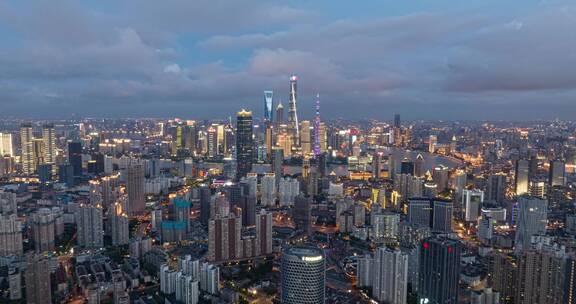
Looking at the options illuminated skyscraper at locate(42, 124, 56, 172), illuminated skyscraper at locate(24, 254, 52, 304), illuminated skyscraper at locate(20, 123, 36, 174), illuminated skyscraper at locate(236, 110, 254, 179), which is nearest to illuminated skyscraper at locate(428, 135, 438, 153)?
illuminated skyscraper at locate(236, 110, 254, 179)

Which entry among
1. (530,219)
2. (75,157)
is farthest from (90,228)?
(530,219)

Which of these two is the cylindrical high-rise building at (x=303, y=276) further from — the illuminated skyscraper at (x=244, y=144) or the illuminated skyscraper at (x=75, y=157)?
the illuminated skyscraper at (x=75, y=157)

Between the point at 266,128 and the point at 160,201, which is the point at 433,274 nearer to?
the point at 160,201

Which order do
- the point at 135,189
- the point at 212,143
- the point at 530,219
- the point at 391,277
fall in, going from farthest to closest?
the point at 212,143 < the point at 135,189 < the point at 530,219 < the point at 391,277

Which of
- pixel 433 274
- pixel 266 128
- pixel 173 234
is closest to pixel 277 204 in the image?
pixel 173 234

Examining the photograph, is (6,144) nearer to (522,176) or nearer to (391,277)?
(391,277)

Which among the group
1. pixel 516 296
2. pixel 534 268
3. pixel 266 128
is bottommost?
pixel 516 296

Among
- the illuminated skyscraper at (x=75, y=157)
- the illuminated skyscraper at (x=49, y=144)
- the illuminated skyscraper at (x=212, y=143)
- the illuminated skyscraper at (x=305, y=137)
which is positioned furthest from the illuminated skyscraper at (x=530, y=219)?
the illuminated skyscraper at (x=49, y=144)
